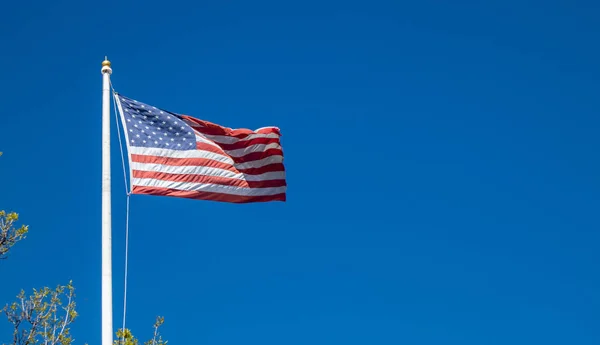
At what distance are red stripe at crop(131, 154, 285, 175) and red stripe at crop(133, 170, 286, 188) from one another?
240mm

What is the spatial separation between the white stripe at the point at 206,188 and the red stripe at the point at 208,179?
0.22 feet

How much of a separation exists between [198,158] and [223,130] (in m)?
1.23

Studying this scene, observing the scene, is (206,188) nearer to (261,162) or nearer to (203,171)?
(203,171)

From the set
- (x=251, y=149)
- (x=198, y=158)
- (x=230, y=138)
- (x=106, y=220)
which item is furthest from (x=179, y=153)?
(x=106, y=220)

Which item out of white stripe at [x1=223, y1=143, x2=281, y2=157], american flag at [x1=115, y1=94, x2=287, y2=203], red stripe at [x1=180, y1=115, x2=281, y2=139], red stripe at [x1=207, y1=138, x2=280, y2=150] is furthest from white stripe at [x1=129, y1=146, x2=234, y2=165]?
red stripe at [x1=180, y1=115, x2=281, y2=139]

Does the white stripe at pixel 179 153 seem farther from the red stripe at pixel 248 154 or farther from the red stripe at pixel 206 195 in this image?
the red stripe at pixel 206 195

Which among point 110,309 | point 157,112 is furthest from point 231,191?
point 110,309

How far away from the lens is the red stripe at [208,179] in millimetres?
18750

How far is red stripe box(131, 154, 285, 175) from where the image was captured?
743 inches

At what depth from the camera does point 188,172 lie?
19.8m

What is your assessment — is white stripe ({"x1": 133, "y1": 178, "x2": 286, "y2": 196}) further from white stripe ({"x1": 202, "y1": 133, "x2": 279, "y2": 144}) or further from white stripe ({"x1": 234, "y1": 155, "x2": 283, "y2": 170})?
white stripe ({"x1": 202, "y1": 133, "x2": 279, "y2": 144})

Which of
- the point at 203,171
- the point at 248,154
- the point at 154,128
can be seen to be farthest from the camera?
the point at 248,154

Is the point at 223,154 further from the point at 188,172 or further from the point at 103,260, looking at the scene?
the point at 103,260

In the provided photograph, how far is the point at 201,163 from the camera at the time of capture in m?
20.3
